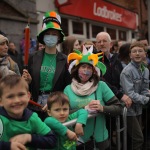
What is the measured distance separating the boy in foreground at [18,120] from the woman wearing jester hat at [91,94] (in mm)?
911

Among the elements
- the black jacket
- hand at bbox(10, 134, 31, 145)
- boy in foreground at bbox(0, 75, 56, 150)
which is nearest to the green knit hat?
the black jacket

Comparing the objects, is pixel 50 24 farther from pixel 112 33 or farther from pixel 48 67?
pixel 112 33

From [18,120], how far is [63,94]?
0.62 m

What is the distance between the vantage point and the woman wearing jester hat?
114 inches

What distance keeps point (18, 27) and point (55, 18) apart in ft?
16.1

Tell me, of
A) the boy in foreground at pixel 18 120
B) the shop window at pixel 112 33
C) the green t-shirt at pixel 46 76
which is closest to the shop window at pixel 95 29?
the shop window at pixel 112 33

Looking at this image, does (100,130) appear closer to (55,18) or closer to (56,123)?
(56,123)

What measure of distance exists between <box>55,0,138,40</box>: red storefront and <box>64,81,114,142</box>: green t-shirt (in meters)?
7.16

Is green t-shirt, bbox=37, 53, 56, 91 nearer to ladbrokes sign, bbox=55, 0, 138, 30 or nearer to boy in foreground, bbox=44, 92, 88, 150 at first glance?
boy in foreground, bbox=44, 92, 88, 150

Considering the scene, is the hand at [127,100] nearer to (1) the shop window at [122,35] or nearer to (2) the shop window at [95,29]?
(2) the shop window at [95,29]

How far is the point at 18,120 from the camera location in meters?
1.95

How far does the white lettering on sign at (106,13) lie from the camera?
1272 centimetres

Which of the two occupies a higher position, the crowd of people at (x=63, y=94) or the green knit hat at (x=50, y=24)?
the green knit hat at (x=50, y=24)

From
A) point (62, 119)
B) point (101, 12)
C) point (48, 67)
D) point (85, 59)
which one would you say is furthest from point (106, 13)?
point (62, 119)
